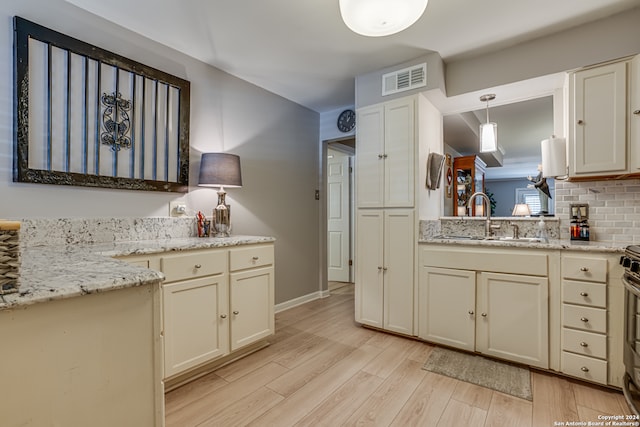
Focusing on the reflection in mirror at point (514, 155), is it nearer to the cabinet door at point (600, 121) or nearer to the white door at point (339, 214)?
the cabinet door at point (600, 121)

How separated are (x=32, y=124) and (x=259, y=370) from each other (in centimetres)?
205

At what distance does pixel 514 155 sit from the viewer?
2.73m

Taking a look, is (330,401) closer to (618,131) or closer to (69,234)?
(69,234)

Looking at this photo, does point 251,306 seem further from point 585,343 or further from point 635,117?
point 635,117

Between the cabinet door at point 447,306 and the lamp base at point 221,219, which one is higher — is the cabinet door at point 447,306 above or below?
below

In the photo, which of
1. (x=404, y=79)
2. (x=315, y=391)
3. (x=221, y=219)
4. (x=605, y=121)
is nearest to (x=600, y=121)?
(x=605, y=121)

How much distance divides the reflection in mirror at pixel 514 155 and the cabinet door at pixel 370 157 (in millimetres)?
762

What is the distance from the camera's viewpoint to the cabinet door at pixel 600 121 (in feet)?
6.54

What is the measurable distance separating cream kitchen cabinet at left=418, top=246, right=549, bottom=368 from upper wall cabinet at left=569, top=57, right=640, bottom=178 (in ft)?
2.43

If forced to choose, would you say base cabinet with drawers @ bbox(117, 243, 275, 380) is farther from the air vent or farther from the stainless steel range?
the stainless steel range

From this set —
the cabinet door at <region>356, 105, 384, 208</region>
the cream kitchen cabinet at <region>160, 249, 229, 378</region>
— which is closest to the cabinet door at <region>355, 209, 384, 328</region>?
the cabinet door at <region>356, 105, 384, 208</region>

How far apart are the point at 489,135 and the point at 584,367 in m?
1.83

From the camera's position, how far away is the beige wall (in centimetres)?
175

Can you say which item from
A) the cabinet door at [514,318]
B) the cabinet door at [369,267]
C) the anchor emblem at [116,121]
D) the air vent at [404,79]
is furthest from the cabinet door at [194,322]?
the air vent at [404,79]
